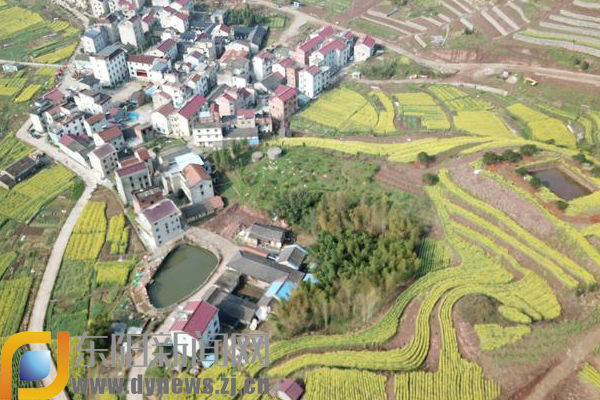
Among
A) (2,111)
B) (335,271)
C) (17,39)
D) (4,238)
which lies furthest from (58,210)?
(17,39)

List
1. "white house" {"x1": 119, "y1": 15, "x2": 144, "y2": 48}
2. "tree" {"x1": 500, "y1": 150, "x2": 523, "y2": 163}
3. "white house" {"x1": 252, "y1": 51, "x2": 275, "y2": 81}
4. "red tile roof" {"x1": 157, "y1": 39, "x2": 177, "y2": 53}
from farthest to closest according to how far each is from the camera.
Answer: "white house" {"x1": 119, "y1": 15, "x2": 144, "y2": 48}, "red tile roof" {"x1": 157, "y1": 39, "x2": 177, "y2": 53}, "white house" {"x1": 252, "y1": 51, "x2": 275, "y2": 81}, "tree" {"x1": 500, "y1": 150, "x2": 523, "y2": 163}

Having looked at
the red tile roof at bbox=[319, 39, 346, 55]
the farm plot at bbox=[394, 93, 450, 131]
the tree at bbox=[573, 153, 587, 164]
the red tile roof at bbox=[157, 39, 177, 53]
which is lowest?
the farm plot at bbox=[394, 93, 450, 131]

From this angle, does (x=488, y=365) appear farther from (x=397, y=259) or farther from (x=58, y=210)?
(x=58, y=210)

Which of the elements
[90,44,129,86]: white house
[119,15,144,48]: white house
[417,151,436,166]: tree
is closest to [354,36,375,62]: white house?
[417,151,436,166]: tree

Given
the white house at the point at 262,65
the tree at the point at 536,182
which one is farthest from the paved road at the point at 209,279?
the white house at the point at 262,65

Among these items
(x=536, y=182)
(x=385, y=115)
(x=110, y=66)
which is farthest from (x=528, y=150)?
(x=110, y=66)

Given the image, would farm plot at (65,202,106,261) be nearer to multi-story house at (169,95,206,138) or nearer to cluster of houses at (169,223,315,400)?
cluster of houses at (169,223,315,400)

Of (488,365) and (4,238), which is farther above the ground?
(488,365)
